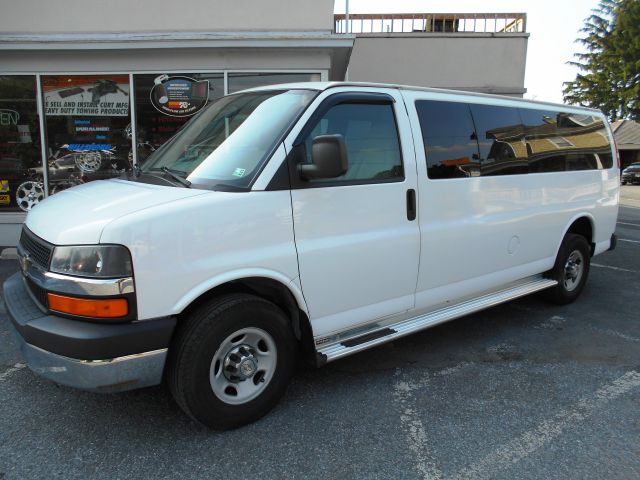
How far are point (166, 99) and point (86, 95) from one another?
130 centimetres

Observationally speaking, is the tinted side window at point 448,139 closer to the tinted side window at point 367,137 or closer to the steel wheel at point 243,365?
the tinted side window at point 367,137

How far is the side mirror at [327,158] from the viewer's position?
2.88 meters

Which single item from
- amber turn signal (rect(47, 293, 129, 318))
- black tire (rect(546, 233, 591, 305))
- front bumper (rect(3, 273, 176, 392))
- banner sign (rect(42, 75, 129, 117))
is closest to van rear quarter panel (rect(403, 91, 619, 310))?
black tire (rect(546, 233, 591, 305))

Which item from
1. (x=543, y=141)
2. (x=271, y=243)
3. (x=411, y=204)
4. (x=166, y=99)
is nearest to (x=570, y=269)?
(x=543, y=141)

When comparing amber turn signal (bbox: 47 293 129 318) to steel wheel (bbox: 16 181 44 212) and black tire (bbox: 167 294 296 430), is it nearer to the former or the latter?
black tire (bbox: 167 294 296 430)

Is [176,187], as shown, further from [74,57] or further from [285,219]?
[74,57]

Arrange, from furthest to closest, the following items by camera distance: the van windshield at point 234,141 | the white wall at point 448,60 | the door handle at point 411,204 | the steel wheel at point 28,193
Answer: the white wall at point 448,60 < the steel wheel at point 28,193 < the door handle at point 411,204 < the van windshield at point 234,141

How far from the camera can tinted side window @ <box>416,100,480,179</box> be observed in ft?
12.2

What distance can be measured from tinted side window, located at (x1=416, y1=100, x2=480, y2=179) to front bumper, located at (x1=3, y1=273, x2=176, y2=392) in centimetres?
224

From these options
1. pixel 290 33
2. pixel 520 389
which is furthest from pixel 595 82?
pixel 520 389

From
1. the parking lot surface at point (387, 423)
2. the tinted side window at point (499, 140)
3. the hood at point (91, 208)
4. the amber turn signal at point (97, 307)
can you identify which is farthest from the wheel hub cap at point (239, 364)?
the tinted side window at point (499, 140)

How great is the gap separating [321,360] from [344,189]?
111cm

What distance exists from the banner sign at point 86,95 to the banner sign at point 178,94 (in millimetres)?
505

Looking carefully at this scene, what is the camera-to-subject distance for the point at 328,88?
3.25 metres
